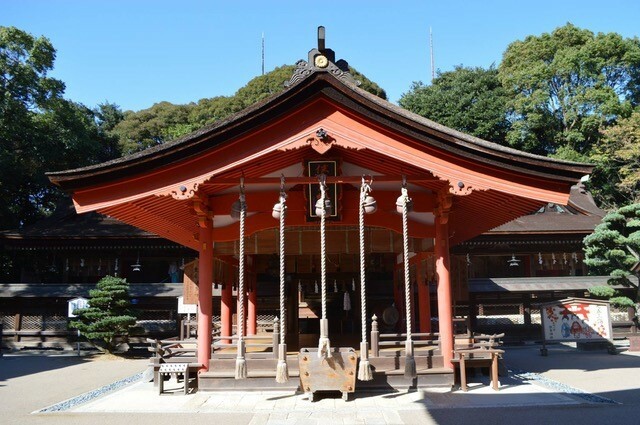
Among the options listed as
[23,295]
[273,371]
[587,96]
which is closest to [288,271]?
[273,371]

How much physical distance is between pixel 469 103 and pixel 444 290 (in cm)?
3422

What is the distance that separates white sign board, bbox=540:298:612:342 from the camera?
16.5 meters

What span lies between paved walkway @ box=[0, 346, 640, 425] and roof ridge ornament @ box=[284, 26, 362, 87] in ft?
19.4

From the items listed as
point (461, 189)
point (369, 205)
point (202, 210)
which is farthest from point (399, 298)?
point (202, 210)

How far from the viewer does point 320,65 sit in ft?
31.5

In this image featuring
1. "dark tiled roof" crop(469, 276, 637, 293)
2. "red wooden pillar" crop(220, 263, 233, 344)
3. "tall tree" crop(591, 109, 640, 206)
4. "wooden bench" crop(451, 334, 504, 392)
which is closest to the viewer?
"wooden bench" crop(451, 334, 504, 392)

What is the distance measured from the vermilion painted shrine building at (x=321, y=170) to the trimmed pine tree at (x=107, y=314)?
28.6ft

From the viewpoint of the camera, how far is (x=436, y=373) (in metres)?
9.65

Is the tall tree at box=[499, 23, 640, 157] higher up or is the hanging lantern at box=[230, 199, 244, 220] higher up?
the tall tree at box=[499, 23, 640, 157]

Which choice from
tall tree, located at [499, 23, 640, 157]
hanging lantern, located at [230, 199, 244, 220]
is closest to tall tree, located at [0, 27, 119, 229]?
hanging lantern, located at [230, 199, 244, 220]

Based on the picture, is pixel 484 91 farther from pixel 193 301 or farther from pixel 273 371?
pixel 273 371

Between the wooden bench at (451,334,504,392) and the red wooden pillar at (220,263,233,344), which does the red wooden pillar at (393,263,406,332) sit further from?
the wooden bench at (451,334,504,392)

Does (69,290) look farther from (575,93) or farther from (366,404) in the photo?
(575,93)

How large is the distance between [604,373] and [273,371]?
8.50 m
